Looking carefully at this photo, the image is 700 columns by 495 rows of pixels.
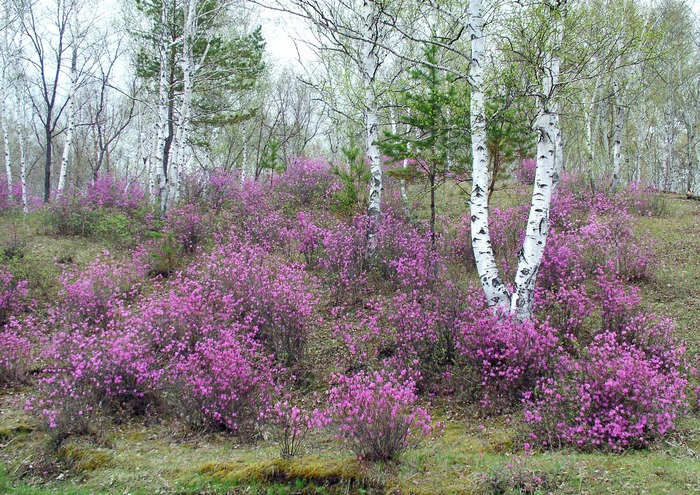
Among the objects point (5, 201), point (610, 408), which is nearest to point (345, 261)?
point (610, 408)

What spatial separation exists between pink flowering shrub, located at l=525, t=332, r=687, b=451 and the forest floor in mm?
153

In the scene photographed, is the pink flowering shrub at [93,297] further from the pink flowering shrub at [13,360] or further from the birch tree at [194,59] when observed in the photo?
the birch tree at [194,59]

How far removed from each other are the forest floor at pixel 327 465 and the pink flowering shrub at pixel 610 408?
0.15 meters

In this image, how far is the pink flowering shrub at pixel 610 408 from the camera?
4.02 meters

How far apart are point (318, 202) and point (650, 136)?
2441 centimetres

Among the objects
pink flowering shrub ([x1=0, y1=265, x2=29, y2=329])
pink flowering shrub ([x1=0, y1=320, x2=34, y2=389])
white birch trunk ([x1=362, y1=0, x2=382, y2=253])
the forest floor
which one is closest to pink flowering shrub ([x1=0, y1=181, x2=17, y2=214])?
pink flowering shrub ([x1=0, y1=265, x2=29, y2=329])

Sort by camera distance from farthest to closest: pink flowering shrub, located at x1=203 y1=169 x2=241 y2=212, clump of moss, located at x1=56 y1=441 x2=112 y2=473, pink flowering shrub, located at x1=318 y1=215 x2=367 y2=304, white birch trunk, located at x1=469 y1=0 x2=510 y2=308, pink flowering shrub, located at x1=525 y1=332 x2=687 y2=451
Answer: pink flowering shrub, located at x1=203 y1=169 x2=241 y2=212 < pink flowering shrub, located at x1=318 y1=215 x2=367 y2=304 < white birch trunk, located at x1=469 y1=0 x2=510 y2=308 < clump of moss, located at x1=56 y1=441 x2=112 y2=473 < pink flowering shrub, located at x1=525 y1=332 x2=687 y2=451

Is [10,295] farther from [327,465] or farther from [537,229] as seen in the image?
[537,229]

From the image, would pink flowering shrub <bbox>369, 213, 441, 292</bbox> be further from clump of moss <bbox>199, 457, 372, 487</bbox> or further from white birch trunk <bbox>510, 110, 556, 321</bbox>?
clump of moss <bbox>199, 457, 372, 487</bbox>

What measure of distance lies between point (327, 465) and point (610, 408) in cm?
270

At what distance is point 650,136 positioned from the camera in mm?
27922

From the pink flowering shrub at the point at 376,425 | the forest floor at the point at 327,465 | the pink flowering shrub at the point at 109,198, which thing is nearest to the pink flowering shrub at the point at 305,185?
the pink flowering shrub at the point at 109,198

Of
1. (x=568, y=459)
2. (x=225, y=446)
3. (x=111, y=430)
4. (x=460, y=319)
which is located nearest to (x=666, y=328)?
(x=460, y=319)

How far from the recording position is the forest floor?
3.44 meters
